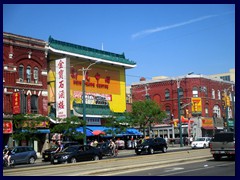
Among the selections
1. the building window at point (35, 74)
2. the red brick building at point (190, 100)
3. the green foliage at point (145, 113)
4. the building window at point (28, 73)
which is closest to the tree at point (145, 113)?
the green foliage at point (145, 113)

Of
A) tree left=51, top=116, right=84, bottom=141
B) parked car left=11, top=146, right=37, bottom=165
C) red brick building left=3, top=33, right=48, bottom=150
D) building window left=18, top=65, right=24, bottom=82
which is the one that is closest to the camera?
parked car left=11, top=146, right=37, bottom=165

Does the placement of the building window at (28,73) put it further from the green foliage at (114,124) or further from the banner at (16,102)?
the green foliage at (114,124)

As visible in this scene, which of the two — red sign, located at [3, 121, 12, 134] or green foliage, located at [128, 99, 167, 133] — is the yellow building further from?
red sign, located at [3, 121, 12, 134]

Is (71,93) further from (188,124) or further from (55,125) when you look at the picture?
(188,124)

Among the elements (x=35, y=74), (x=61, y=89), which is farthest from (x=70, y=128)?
(x=35, y=74)

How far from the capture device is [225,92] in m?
75.8

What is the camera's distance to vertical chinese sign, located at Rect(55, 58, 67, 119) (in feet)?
151

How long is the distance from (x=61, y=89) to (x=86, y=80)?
17.1 ft

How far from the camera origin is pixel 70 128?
43594mm

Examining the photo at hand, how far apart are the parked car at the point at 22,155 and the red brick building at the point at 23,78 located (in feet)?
26.0

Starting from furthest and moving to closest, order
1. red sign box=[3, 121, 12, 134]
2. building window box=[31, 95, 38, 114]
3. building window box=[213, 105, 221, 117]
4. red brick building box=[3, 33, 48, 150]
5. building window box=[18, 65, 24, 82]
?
building window box=[213, 105, 221, 117], building window box=[31, 95, 38, 114], building window box=[18, 65, 24, 82], red brick building box=[3, 33, 48, 150], red sign box=[3, 121, 12, 134]

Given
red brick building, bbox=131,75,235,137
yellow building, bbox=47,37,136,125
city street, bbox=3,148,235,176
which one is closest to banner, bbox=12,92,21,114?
yellow building, bbox=47,37,136,125

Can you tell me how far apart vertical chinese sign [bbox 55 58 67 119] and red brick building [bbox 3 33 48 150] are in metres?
1.39

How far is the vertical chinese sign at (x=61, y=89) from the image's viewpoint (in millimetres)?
45950
